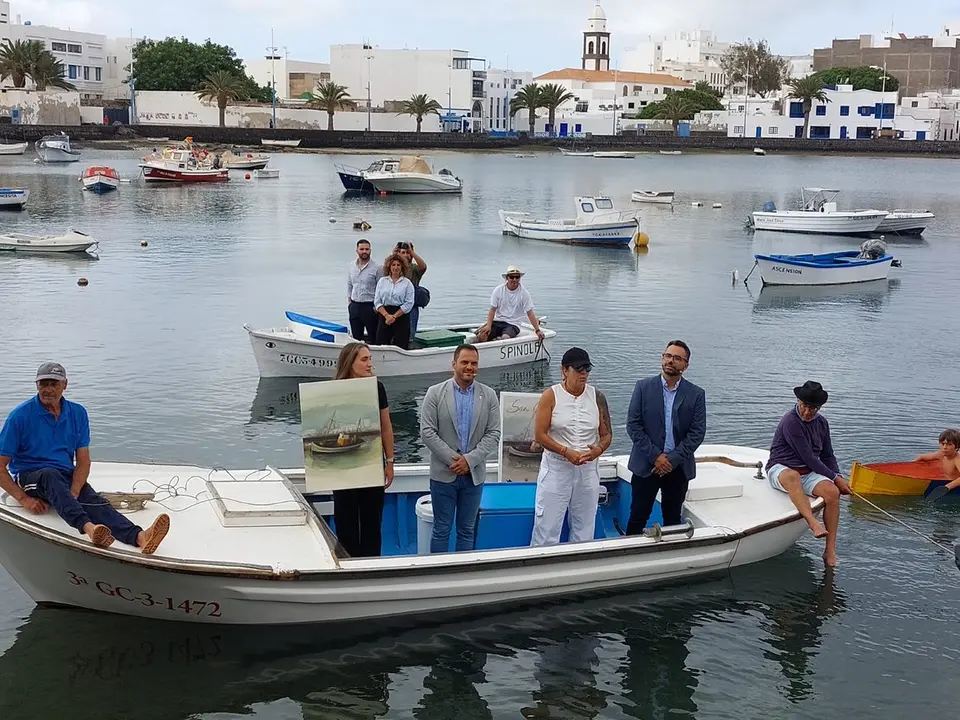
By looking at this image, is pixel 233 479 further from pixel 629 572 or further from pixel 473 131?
pixel 473 131

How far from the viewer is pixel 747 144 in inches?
5733

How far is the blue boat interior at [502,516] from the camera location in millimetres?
10062

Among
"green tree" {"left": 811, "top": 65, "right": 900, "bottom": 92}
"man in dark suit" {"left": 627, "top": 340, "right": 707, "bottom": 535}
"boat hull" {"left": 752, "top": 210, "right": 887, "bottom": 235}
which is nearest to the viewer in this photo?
"man in dark suit" {"left": 627, "top": 340, "right": 707, "bottom": 535}

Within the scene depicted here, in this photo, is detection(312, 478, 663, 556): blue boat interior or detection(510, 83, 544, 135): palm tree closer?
detection(312, 478, 663, 556): blue boat interior

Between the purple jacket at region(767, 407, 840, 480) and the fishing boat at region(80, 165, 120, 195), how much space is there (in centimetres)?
5762

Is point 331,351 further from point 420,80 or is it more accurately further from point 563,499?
point 420,80

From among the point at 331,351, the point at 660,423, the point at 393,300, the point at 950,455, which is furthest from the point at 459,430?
the point at 331,351

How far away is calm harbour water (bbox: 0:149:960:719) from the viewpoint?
8656 mm

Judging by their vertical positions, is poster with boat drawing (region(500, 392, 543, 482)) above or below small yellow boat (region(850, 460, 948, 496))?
above

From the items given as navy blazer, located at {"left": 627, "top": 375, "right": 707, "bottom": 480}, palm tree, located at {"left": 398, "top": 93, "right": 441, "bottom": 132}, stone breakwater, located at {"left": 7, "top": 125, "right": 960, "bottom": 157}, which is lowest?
navy blazer, located at {"left": 627, "top": 375, "right": 707, "bottom": 480}

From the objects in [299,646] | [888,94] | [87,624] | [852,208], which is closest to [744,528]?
[299,646]

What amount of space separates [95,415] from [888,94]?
151026 millimetres

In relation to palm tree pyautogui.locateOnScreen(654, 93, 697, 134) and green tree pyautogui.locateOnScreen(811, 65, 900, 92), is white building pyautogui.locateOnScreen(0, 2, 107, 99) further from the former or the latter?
green tree pyautogui.locateOnScreen(811, 65, 900, 92)

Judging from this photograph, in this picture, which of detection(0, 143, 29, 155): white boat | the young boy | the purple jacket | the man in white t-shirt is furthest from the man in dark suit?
detection(0, 143, 29, 155): white boat
